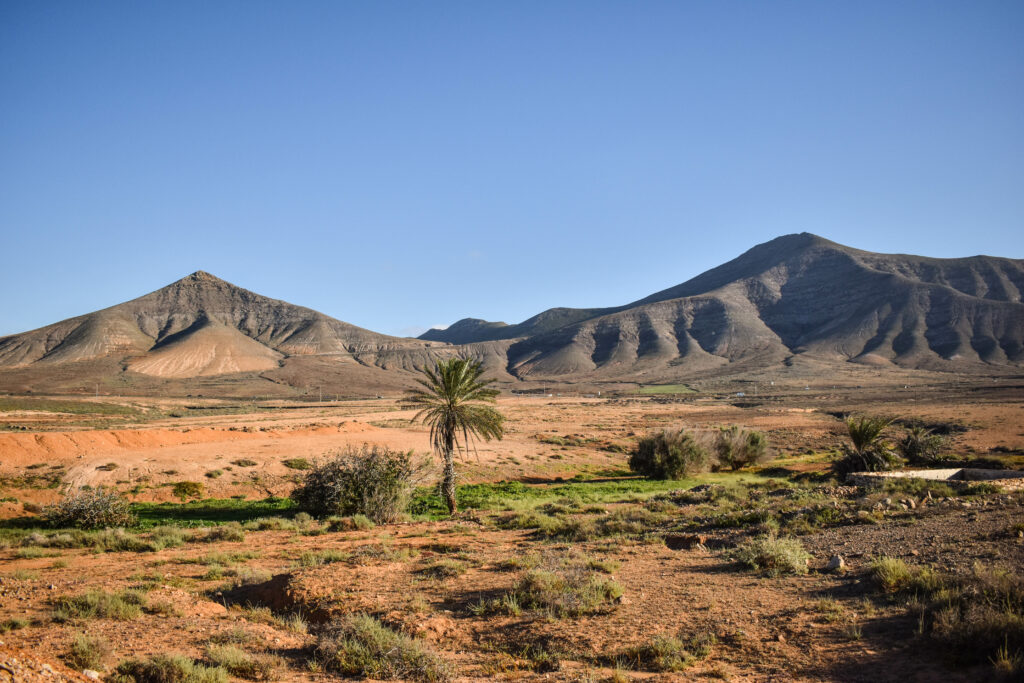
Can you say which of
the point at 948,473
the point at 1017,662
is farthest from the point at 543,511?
the point at 948,473

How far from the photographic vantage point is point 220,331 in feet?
579

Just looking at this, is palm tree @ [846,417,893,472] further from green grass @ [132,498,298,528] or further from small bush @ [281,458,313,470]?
small bush @ [281,458,313,470]

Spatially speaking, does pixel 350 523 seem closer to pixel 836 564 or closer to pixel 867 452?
pixel 836 564

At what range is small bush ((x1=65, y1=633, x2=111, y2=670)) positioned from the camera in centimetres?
680

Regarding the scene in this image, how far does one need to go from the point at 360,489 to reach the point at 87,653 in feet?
43.3

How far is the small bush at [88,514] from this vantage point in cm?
1798

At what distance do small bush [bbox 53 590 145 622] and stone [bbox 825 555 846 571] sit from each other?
475 inches

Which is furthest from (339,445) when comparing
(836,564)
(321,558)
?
(836,564)

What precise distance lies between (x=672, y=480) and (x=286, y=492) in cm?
1974

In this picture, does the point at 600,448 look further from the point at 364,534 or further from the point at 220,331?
the point at 220,331

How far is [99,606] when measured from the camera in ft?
29.9

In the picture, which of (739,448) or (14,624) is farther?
(739,448)

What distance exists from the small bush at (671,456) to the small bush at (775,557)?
64.4 ft

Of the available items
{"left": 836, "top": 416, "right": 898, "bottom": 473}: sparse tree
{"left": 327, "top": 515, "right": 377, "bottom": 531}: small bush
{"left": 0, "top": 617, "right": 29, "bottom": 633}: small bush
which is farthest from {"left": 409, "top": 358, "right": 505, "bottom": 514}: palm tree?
{"left": 836, "top": 416, "right": 898, "bottom": 473}: sparse tree
